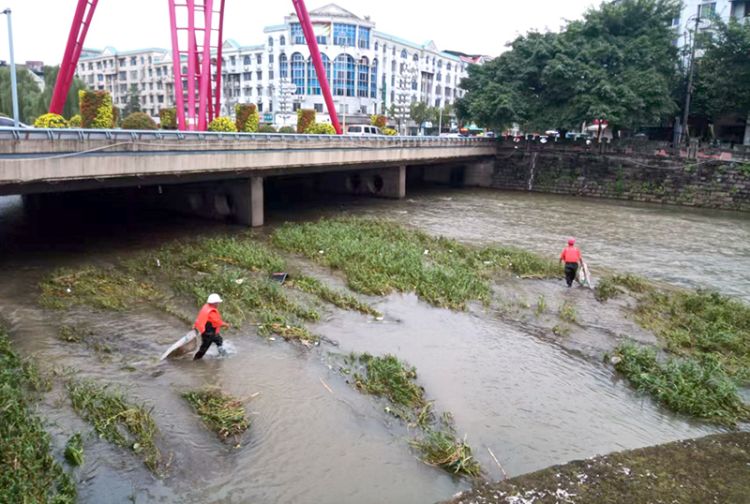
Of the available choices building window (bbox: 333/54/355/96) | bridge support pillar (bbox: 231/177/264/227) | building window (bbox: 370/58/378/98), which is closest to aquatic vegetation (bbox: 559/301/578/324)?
bridge support pillar (bbox: 231/177/264/227)

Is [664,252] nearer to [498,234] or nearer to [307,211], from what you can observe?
[498,234]

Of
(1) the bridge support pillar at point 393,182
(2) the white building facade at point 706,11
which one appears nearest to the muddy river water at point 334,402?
(1) the bridge support pillar at point 393,182

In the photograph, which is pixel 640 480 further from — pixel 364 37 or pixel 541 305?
pixel 364 37

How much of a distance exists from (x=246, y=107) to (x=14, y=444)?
2474cm

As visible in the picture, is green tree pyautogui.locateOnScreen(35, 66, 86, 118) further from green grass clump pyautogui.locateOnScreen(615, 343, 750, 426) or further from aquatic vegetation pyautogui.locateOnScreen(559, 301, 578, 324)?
green grass clump pyautogui.locateOnScreen(615, 343, 750, 426)

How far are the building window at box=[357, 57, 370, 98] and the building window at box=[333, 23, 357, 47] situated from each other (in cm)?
323

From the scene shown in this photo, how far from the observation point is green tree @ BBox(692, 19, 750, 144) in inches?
1526

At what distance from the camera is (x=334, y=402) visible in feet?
31.2

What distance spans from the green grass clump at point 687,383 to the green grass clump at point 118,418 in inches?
328

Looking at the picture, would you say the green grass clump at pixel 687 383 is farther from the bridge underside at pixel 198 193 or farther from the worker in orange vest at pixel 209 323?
the bridge underside at pixel 198 193

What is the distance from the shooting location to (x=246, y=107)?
97.6 feet

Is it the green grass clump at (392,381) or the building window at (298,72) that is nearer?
the green grass clump at (392,381)

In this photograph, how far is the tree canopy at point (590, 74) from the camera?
129 ft

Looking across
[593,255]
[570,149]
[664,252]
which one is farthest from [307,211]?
[570,149]
